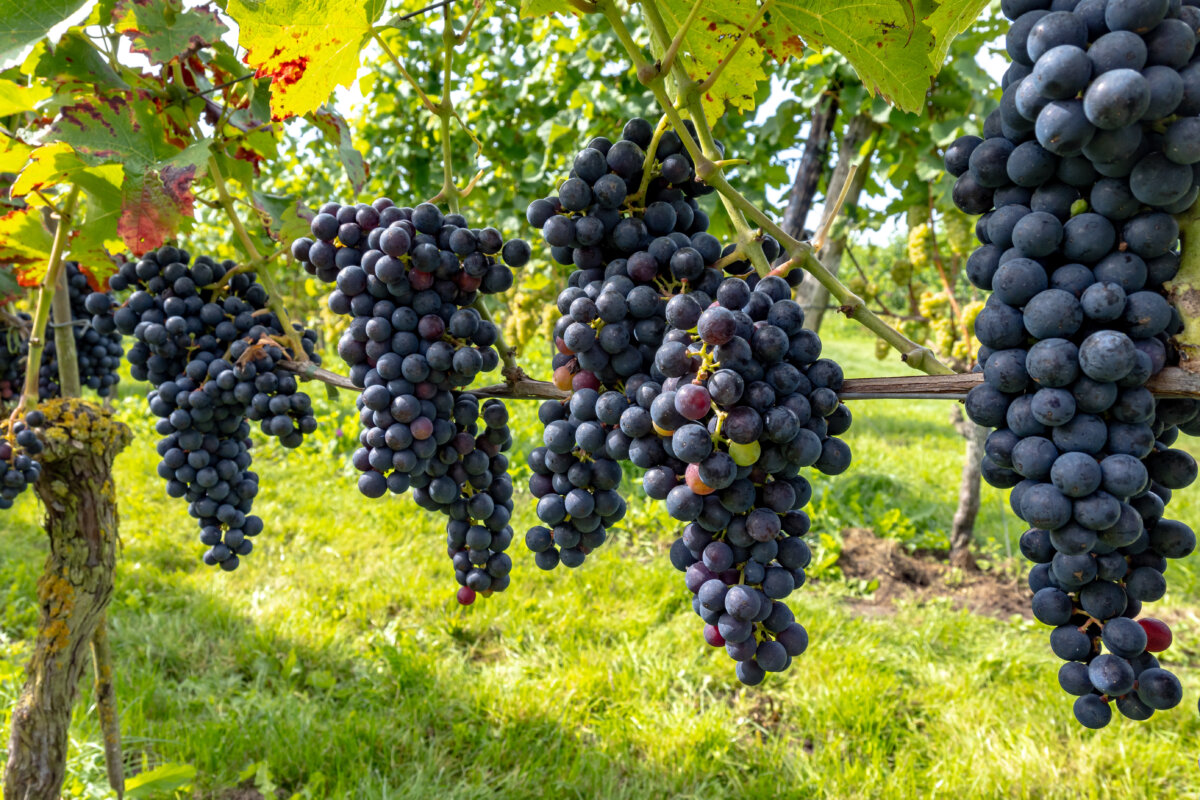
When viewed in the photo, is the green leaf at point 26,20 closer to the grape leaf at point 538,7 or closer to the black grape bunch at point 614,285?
the grape leaf at point 538,7

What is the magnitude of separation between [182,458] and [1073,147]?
67.8 inches

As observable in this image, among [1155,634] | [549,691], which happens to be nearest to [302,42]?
[1155,634]

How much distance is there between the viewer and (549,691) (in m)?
3.04

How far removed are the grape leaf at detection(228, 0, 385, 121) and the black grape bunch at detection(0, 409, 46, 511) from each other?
98 cm

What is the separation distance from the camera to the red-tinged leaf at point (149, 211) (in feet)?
4.33

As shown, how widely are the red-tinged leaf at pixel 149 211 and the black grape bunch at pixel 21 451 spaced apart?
507 mm

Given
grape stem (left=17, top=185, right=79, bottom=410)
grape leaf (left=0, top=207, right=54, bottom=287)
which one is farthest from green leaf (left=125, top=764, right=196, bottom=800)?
grape leaf (left=0, top=207, right=54, bottom=287)

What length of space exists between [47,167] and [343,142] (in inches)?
21.8

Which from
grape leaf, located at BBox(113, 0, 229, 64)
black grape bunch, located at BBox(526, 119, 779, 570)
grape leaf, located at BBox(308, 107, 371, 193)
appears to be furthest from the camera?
grape leaf, located at BBox(308, 107, 371, 193)

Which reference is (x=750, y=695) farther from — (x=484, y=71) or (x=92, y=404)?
(x=484, y=71)

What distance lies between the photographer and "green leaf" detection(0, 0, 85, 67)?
1.13 metres

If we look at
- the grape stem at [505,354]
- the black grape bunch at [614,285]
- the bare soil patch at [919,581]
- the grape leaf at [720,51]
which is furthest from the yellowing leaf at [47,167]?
the bare soil patch at [919,581]

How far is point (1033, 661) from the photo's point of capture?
3314 mm

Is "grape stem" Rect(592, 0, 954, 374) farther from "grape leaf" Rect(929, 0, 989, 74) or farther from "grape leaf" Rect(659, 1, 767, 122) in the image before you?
"grape leaf" Rect(929, 0, 989, 74)
